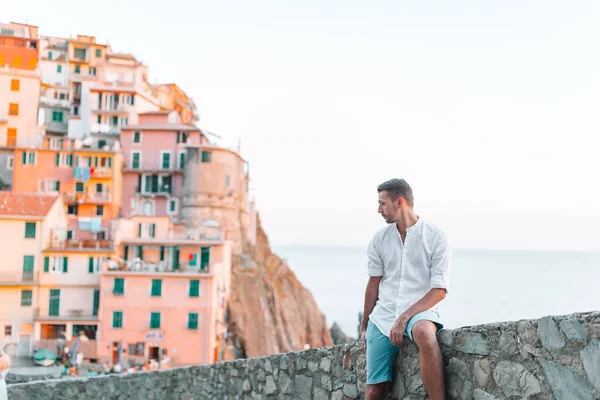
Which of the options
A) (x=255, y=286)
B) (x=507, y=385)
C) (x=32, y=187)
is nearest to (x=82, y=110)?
(x=32, y=187)

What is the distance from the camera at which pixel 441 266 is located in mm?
3814

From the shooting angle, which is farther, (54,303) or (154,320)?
(54,303)

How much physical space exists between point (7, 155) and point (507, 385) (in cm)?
5131

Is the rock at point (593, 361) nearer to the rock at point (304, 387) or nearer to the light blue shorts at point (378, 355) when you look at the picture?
the light blue shorts at point (378, 355)

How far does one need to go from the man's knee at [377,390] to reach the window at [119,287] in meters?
34.4

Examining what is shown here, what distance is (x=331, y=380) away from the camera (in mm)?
5203

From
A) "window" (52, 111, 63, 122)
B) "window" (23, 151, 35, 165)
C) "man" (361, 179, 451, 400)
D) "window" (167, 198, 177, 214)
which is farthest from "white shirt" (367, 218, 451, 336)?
"window" (52, 111, 63, 122)

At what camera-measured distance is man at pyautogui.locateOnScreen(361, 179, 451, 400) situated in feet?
12.5

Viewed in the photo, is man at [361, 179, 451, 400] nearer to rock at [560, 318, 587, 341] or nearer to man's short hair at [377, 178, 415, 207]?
man's short hair at [377, 178, 415, 207]

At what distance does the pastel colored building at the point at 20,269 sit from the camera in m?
36.6

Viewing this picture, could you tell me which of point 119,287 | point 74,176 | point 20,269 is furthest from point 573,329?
point 74,176

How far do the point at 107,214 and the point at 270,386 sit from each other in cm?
4329

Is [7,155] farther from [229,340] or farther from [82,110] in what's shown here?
[229,340]

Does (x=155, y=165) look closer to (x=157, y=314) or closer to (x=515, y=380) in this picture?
(x=157, y=314)
